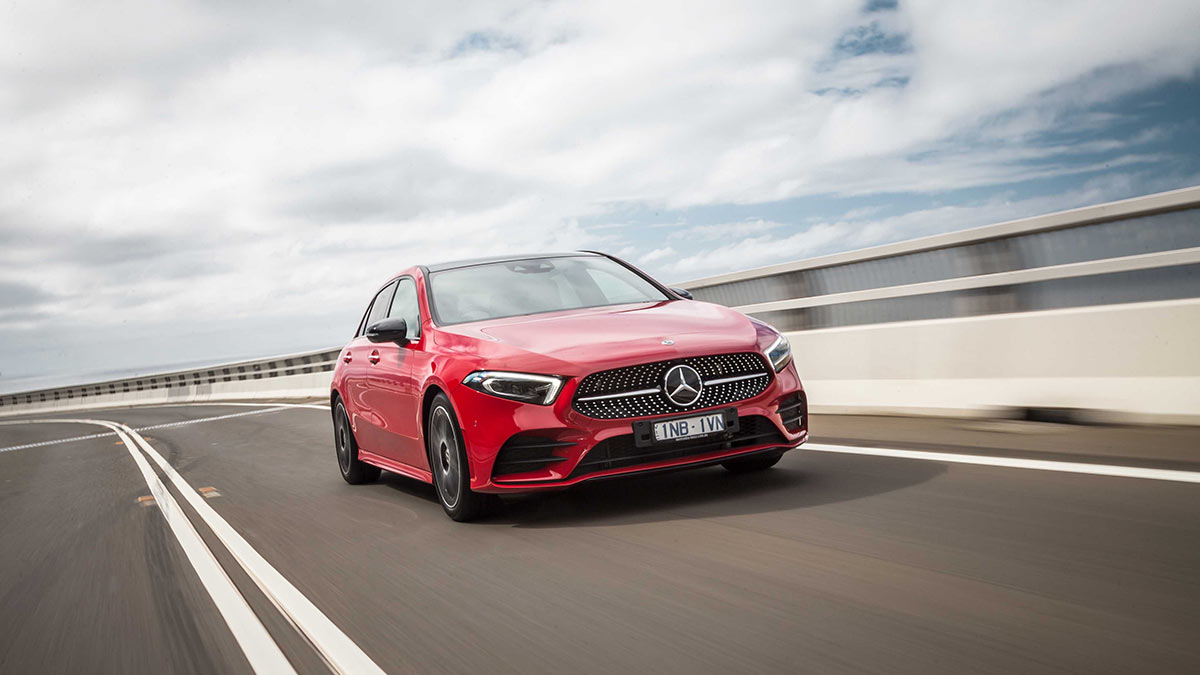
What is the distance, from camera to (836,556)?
476 cm

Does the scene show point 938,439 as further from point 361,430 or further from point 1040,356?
point 361,430

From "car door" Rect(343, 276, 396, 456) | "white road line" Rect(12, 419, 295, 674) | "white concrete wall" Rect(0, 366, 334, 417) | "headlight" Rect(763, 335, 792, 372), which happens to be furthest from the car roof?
"white concrete wall" Rect(0, 366, 334, 417)

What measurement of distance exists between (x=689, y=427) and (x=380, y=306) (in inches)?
150

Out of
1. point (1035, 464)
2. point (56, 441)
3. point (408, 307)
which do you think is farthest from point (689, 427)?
point (56, 441)

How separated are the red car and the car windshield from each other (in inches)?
0.6

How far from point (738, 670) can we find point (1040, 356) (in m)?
5.26

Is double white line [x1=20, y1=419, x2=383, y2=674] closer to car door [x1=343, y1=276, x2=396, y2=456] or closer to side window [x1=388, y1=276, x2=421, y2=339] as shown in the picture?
car door [x1=343, y1=276, x2=396, y2=456]

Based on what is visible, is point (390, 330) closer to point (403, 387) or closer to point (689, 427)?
point (403, 387)

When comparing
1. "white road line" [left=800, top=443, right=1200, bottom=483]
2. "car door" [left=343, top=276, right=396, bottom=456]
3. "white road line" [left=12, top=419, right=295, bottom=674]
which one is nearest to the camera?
→ "white road line" [left=12, top=419, right=295, bottom=674]

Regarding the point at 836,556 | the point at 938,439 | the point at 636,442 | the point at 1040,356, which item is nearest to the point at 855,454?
the point at 938,439

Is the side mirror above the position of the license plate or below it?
above

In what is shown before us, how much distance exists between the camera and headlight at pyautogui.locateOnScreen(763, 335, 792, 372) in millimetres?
6344

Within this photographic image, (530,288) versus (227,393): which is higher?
(530,288)

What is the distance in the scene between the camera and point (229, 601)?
532 cm
